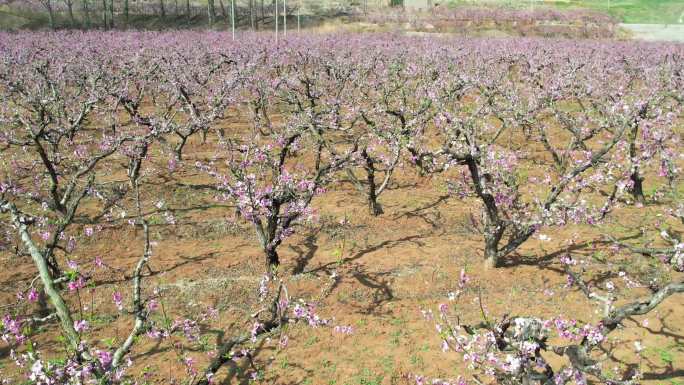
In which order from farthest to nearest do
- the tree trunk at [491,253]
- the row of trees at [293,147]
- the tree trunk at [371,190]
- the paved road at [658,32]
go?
1. the paved road at [658,32]
2. the tree trunk at [371,190]
3. the tree trunk at [491,253]
4. the row of trees at [293,147]

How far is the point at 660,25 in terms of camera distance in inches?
2751

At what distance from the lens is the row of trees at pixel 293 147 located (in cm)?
881

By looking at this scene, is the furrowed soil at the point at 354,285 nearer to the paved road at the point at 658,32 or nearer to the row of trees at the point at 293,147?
the row of trees at the point at 293,147

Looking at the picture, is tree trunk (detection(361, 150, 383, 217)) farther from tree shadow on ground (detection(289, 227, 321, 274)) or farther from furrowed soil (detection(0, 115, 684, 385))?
tree shadow on ground (detection(289, 227, 321, 274))

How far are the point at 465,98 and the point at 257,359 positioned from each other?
2441 centimetres

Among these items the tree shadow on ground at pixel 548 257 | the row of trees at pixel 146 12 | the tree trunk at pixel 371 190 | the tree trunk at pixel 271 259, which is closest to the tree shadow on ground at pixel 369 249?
the tree trunk at pixel 271 259

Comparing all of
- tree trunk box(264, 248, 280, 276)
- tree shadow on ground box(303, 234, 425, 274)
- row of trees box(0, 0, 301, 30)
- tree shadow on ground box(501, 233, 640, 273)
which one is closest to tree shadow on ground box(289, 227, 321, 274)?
tree shadow on ground box(303, 234, 425, 274)

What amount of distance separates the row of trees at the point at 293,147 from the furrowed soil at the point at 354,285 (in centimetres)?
44

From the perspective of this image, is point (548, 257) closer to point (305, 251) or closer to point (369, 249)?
point (369, 249)

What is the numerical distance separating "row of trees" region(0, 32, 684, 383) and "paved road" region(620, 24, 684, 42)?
30906 millimetres

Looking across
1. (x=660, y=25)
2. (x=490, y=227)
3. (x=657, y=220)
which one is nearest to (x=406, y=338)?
(x=490, y=227)

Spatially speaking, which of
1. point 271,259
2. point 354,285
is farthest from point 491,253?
point 271,259

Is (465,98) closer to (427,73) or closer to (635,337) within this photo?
(427,73)

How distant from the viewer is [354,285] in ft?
30.7
